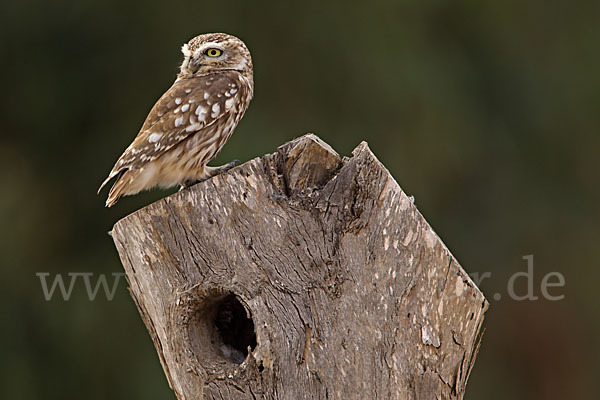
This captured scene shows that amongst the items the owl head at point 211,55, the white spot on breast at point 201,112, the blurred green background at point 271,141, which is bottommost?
the white spot on breast at point 201,112

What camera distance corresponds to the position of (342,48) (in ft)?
29.5

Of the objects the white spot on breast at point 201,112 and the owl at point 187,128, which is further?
the white spot on breast at point 201,112

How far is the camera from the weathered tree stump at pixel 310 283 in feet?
10.9

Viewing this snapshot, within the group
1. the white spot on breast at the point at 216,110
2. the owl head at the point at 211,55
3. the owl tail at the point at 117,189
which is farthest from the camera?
the owl head at the point at 211,55

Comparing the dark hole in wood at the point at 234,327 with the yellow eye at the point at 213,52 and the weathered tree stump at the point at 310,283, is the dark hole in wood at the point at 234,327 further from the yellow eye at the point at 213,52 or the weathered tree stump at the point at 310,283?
the yellow eye at the point at 213,52

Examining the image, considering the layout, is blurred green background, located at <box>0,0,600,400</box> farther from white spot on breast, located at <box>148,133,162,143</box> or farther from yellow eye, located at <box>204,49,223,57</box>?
white spot on breast, located at <box>148,133,162,143</box>

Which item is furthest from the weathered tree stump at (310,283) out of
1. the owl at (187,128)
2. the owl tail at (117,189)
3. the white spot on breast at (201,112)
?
the white spot on breast at (201,112)

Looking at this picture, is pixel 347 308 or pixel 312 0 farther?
pixel 312 0

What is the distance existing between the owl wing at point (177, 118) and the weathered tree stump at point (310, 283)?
0.54 m

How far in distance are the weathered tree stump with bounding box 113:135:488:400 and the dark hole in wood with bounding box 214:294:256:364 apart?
0.09 m

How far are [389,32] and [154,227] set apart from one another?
6308 millimetres
